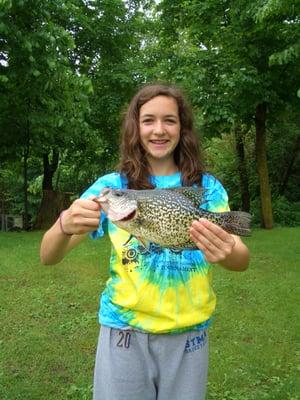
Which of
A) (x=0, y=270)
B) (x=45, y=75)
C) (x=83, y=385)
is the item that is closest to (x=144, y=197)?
(x=83, y=385)

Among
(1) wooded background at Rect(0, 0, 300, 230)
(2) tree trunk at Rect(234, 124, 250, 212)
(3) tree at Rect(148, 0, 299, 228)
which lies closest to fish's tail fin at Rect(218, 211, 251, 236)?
(1) wooded background at Rect(0, 0, 300, 230)

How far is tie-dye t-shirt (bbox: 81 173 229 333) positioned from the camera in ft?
7.34

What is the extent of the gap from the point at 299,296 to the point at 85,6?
1258 centimetres

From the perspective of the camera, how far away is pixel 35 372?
4.79m

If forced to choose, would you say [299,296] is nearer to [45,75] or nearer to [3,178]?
[45,75]

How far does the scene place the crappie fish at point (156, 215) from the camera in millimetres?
2037

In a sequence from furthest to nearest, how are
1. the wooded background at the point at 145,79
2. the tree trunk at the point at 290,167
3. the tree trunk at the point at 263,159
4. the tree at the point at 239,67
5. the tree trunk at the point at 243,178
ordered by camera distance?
the tree trunk at the point at 290,167 < the tree trunk at the point at 243,178 < the tree trunk at the point at 263,159 < the tree at the point at 239,67 < the wooded background at the point at 145,79

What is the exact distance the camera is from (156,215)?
6.72ft

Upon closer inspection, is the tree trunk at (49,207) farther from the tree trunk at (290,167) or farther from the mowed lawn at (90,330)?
the tree trunk at (290,167)

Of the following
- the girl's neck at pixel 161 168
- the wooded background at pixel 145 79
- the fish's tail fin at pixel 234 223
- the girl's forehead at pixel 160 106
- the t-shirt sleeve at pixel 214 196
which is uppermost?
the wooded background at pixel 145 79

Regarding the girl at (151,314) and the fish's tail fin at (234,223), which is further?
the girl at (151,314)

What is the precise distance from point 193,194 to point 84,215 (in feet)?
1.59

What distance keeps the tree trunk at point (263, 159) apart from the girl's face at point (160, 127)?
1140cm

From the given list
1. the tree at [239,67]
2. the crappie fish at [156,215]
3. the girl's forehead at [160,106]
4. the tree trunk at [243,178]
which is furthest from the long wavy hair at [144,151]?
the tree trunk at [243,178]
